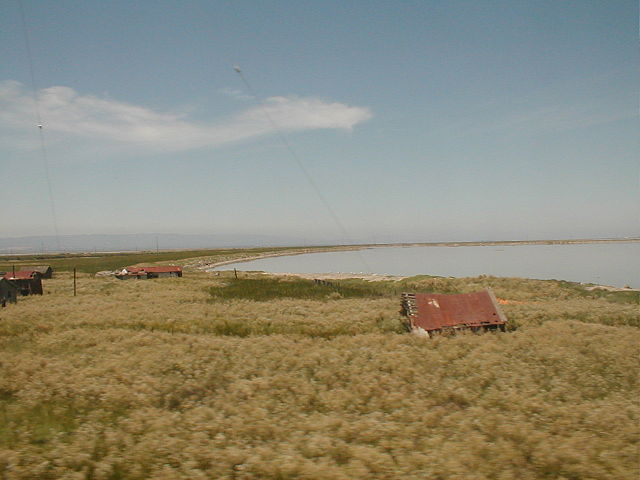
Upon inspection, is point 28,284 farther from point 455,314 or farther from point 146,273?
point 455,314

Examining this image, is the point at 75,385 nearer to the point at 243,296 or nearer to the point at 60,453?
the point at 60,453

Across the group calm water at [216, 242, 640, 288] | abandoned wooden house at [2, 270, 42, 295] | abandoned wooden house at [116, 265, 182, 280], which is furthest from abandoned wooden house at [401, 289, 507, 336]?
calm water at [216, 242, 640, 288]

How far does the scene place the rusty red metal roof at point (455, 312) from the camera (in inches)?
724

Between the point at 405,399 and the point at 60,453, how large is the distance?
7276mm

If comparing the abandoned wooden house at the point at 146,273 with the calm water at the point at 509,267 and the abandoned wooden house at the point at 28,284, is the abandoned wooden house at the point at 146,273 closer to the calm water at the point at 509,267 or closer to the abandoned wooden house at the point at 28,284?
the abandoned wooden house at the point at 28,284

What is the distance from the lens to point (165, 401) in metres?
10.1

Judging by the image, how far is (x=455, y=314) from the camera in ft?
62.2

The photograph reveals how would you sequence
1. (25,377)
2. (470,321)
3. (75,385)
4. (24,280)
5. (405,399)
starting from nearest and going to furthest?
1. (405,399)
2. (75,385)
3. (25,377)
4. (470,321)
5. (24,280)

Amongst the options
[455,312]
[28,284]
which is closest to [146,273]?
[28,284]

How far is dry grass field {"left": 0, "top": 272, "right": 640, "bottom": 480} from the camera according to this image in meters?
6.61

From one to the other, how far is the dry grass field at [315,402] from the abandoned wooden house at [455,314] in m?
1.12

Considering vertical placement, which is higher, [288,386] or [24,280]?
[24,280]

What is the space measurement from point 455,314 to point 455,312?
151mm

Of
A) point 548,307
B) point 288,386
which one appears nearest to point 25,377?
point 288,386
